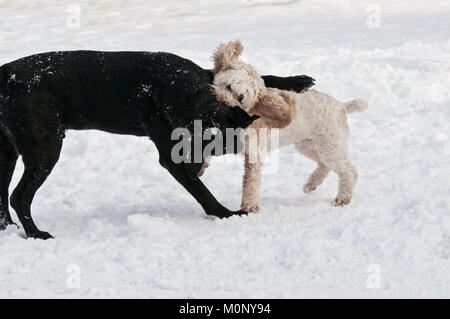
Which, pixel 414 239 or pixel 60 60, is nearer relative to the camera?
pixel 414 239

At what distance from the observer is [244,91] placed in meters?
5.76

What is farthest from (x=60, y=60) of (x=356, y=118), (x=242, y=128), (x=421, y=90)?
(x=421, y=90)

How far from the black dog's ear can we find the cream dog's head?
0.15 feet

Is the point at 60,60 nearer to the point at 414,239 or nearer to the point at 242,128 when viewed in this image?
the point at 242,128

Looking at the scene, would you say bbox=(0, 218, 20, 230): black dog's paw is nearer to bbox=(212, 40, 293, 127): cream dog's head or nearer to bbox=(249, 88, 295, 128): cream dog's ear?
bbox=(212, 40, 293, 127): cream dog's head

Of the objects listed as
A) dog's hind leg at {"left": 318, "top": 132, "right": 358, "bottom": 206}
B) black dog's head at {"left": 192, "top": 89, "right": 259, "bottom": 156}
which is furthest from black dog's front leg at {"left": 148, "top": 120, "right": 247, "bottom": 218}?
dog's hind leg at {"left": 318, "top": 132, "right": 358, "bottom": 206}

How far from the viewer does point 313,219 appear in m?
5.96

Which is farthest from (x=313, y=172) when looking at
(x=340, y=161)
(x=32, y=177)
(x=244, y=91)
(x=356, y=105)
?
(x=32, y=177)

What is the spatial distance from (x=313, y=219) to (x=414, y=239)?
961 millimetres

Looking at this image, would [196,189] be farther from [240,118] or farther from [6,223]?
[6,223]

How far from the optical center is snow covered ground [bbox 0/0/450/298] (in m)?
4.82

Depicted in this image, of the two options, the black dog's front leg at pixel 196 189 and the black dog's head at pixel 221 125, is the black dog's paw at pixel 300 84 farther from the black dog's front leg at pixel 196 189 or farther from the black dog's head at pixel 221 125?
the black dog's front leg at pixel 196 189

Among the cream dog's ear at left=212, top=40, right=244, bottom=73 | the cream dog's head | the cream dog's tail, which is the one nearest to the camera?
the cream dog's head
